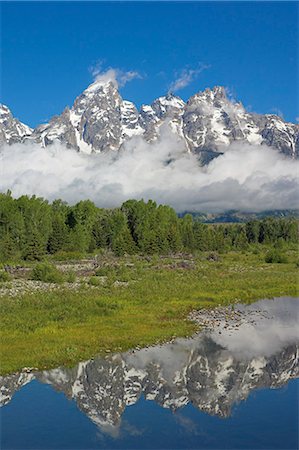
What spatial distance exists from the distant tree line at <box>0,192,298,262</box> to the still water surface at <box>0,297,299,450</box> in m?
65.7

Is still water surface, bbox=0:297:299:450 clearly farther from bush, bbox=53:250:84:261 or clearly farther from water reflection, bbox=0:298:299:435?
bush, bbox=53:250:84:261

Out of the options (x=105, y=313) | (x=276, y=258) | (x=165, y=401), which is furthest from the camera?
(x=276, y=258)

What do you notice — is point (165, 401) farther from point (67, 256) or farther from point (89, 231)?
point (89, 231)

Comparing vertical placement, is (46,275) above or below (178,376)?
above

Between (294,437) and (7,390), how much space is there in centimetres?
1359

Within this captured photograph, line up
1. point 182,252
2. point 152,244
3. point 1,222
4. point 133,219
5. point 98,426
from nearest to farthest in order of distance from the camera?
point 98,426 < point 1,222 < point 152,244 < point 182,252 < point 133,219

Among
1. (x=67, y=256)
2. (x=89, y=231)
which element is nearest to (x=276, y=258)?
(x=67, y=256)

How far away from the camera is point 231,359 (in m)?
28.5

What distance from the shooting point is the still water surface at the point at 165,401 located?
1884 centimetres

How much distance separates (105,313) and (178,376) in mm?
14348

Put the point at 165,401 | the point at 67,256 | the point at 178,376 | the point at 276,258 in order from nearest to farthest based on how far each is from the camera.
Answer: the point at 165,401 → the point at 178,376 → the point at 67,256 → the point at 276,258

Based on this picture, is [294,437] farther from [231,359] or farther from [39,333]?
[39,333]

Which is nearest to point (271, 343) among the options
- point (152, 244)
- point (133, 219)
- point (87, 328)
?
point (87, 328)

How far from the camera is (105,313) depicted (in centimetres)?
3884
